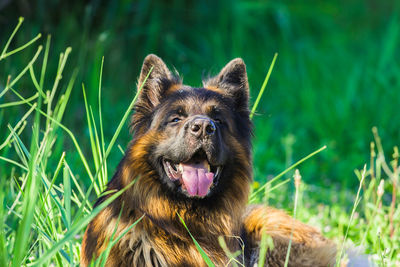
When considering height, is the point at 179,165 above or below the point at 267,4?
below

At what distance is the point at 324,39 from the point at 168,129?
6852mm

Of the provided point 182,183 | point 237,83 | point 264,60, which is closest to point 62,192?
point 182,183

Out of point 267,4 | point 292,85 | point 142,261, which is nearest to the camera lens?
point 142,261

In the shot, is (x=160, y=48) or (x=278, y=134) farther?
(x=160, y=48)

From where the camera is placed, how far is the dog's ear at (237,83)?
4004 mm

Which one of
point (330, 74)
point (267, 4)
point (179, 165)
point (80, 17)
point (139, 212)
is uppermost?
point (267, 4)

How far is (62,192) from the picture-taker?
3568 millimetres

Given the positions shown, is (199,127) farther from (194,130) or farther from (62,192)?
(62,192)

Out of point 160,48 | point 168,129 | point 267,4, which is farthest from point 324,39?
point 168,129

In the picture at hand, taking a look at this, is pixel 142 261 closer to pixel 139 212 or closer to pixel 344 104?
pixel 139 212

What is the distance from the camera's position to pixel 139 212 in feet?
11.3

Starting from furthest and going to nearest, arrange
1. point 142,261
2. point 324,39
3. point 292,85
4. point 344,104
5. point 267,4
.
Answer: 1. point 324,39
2. point 267,4
3. point 292,85
4. point 344,104
5. point 142,261

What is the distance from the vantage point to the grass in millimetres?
2680

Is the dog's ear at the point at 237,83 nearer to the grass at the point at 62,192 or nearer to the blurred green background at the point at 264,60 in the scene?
the grass at the point at 62,192
